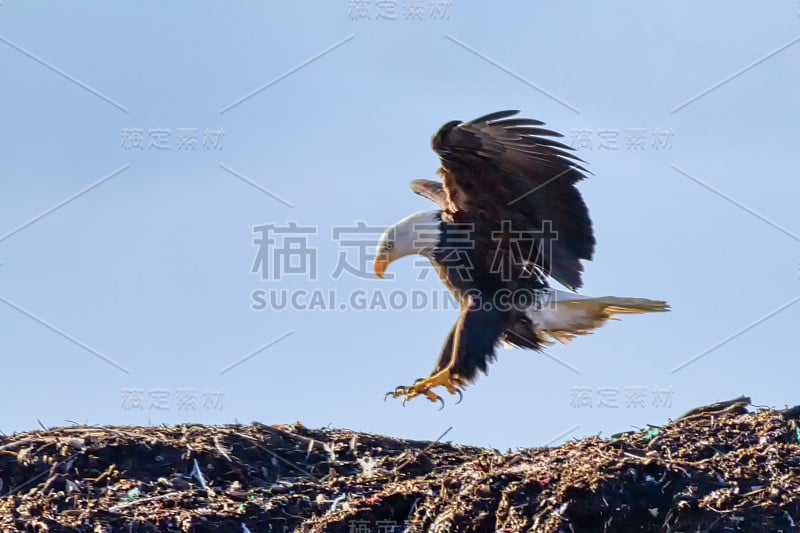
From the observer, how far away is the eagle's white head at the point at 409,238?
786 centimetres

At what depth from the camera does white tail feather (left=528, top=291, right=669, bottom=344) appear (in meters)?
7.86

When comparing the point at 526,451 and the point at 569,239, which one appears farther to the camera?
the point at 569,239

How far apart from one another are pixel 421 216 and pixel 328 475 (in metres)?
2.42

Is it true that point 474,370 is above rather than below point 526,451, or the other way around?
above

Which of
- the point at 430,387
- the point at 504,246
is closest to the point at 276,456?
the point at 430,387

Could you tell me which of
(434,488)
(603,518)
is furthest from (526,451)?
(603,518)

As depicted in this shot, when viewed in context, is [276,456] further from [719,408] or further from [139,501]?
[719,408]

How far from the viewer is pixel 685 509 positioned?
480 cm

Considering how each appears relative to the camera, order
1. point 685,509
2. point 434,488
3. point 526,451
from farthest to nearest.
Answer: point 526,451 → point 434,488 → point 685,509

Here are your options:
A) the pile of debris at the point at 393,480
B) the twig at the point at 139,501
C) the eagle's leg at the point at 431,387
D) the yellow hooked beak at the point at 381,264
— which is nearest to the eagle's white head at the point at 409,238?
the yellow hooked beak at the point at 381,264

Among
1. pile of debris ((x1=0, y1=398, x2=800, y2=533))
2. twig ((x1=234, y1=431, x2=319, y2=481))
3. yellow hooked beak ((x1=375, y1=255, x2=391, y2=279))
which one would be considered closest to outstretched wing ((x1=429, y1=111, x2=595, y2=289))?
yellow hooked beak ((x1=375, y1=255, x2=391, y2=279))

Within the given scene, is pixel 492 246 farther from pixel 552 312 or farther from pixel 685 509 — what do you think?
pixel 685 509

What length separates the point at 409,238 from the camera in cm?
793

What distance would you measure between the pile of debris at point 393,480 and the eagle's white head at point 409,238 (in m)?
1.67
